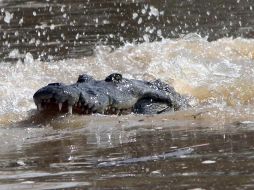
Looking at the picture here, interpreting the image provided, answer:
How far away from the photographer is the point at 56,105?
832 centimetres

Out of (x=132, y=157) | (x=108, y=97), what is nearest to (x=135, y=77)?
(x=108, y=97)

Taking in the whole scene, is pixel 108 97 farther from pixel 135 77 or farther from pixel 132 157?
pixel 135 77

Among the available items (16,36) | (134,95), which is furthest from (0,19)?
(134,95)

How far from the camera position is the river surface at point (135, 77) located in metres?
5.52

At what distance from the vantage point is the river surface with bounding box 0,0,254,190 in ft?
18.1

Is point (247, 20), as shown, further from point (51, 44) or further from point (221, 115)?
point (221, 115)

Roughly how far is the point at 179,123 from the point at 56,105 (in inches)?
48.8

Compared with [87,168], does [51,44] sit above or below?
above

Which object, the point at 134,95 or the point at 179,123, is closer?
the point at 179,123

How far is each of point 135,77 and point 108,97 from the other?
11.0ft

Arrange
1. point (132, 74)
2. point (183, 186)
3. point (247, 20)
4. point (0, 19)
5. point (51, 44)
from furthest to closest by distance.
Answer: point (0, 19), point (247, 20), point (51, 44), point (132, 74), point (183, 186)

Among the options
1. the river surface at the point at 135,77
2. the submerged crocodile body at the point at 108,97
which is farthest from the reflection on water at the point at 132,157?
the submerged crocodile body at the point at 108,97

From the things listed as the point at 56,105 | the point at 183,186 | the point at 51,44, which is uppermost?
the point at 51,44

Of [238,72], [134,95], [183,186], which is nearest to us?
[183,186]
